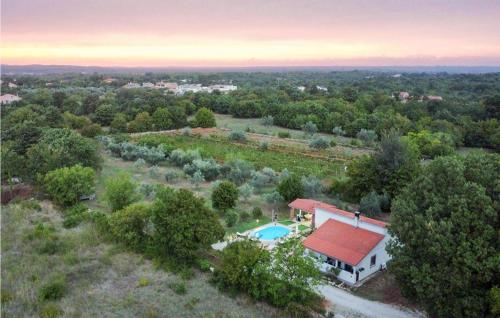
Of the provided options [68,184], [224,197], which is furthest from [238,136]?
[68,184]

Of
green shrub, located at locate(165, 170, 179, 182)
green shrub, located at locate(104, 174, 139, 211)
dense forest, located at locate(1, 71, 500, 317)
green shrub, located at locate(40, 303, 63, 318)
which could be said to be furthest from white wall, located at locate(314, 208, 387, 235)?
green shrub, located at locate(165, 170, 179, 182)

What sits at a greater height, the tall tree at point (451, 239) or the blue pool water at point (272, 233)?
the tall tree at point (451, 239)

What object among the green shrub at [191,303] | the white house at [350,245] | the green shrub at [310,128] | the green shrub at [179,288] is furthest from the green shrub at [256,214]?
the green shrub at [310,128]

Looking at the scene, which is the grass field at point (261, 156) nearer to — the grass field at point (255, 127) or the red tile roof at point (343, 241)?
the grass field at point (255, 127)

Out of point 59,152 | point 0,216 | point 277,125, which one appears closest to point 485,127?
point 277,125

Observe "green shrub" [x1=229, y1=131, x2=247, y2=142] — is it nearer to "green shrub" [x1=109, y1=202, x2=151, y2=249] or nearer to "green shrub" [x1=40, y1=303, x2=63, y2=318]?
"green shrub" [x1=109, y1=202, x2=151, y2=249]
